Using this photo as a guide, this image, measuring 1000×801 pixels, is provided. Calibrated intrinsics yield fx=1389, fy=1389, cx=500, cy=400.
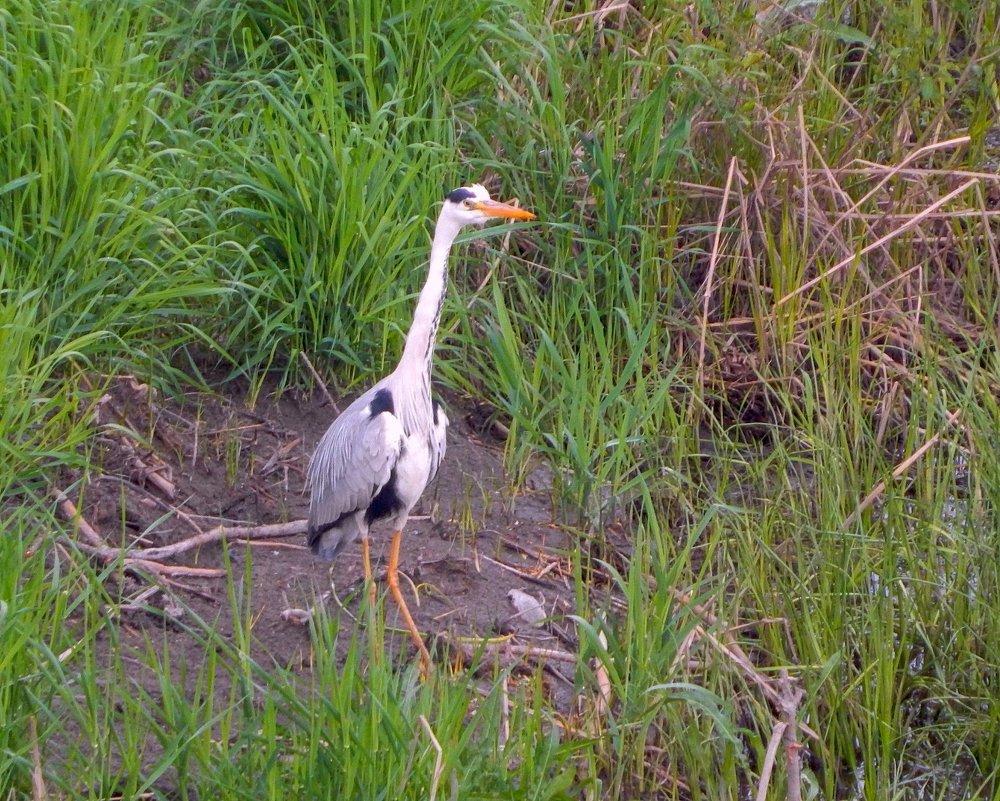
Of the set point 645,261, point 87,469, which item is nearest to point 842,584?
point 645,261

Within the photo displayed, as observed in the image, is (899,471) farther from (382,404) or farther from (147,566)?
(147,566)

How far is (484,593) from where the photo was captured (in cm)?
410

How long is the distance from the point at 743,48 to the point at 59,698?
3347 mm

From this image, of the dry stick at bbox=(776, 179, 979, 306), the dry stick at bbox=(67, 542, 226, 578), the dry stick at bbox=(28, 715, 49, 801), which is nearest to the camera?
the dry stick at bbox=(28, 715, 49, 801)

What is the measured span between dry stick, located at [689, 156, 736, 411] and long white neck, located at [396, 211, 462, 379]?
1.11 m

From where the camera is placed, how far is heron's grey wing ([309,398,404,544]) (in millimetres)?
3893

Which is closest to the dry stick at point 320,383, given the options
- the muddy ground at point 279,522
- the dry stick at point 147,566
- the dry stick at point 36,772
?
the muddy ground at point 279,522

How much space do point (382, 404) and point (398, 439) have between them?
5.1 inches

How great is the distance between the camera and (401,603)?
12.5ft

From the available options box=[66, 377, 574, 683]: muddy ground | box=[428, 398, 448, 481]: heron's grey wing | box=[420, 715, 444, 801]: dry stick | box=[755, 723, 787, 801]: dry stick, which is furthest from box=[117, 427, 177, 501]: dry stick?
box=[755, 723, 787, 801]: dry stick

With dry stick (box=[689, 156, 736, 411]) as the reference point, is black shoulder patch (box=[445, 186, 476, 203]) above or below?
above

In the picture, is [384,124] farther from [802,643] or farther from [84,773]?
[84,773]

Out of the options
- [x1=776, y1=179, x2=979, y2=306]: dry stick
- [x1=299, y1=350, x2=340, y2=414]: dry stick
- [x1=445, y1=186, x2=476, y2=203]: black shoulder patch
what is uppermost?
[x1=445, y1=186, x2=476, y2=203]: black shoulder patch

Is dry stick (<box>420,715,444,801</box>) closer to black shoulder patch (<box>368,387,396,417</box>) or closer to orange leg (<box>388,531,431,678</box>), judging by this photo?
orange leg (<box>388,531,431,678</box>)
